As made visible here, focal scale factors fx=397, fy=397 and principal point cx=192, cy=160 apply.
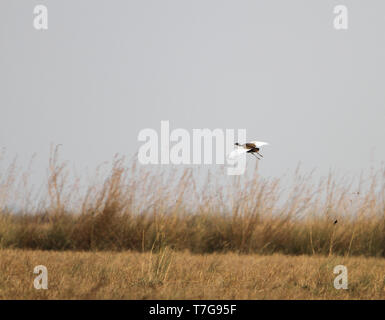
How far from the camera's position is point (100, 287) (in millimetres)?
2627

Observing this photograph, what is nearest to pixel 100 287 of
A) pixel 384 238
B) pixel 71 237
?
pixel 71 237

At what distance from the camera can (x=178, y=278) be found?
301cm

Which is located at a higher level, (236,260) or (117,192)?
(117,192)

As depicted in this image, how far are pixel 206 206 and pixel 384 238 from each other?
233 centimetres

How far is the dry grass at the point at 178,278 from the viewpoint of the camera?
2.53m

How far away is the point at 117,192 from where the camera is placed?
16.8ft

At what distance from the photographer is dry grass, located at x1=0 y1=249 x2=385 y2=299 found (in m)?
2.53
